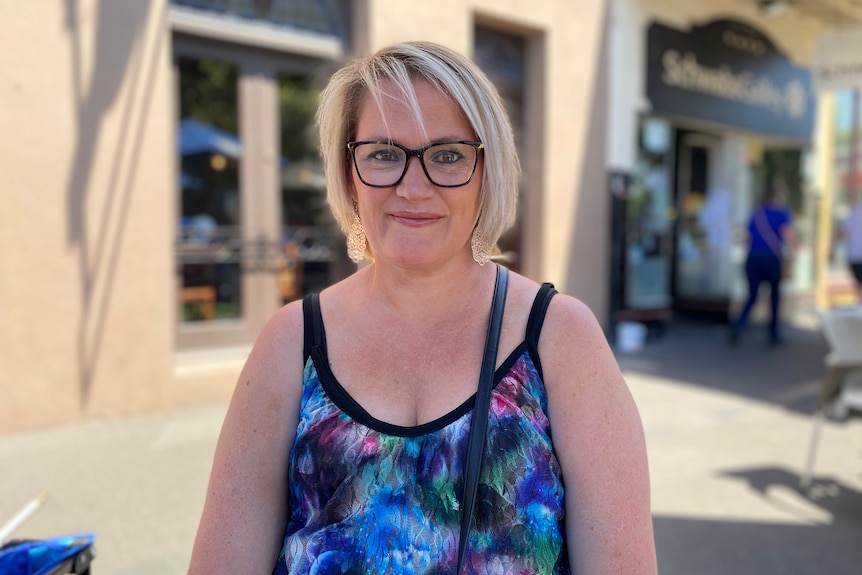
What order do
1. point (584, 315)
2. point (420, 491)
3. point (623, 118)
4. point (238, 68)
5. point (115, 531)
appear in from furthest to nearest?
1. point (623, 118)
2. point (238, 68)
3. point (115, 531)
4. point (584, 315)
5. point (420, 491)

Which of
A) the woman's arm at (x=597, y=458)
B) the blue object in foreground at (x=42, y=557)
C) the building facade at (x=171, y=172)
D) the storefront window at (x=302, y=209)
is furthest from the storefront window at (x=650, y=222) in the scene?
the blue object in foreground at (x=42, y=557)

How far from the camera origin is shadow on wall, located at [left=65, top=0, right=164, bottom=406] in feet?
15.3

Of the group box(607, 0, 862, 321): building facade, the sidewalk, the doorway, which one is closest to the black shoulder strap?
the sidewalk

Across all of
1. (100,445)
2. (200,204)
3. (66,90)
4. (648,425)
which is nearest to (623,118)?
(648,425)

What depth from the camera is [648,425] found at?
512 centimetres

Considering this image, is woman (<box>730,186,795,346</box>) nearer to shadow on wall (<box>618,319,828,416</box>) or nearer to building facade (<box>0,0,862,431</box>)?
shadow on wall (<box>618,319,828,416</box>)

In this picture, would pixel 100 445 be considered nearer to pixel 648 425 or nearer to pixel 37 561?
pixel 37 561

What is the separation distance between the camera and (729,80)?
9648mm

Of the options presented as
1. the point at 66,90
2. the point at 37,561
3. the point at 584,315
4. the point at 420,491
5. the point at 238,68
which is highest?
the point at 238,68

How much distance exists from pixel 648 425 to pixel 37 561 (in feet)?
14.0

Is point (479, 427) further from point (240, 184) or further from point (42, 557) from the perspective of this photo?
Result: point (240, 184)

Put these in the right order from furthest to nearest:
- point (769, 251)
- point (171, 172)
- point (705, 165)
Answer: point (705, 165), point (769, 251), point (171, 172)

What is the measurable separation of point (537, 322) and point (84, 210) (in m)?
4.20

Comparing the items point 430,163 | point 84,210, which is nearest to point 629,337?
point 84,210
